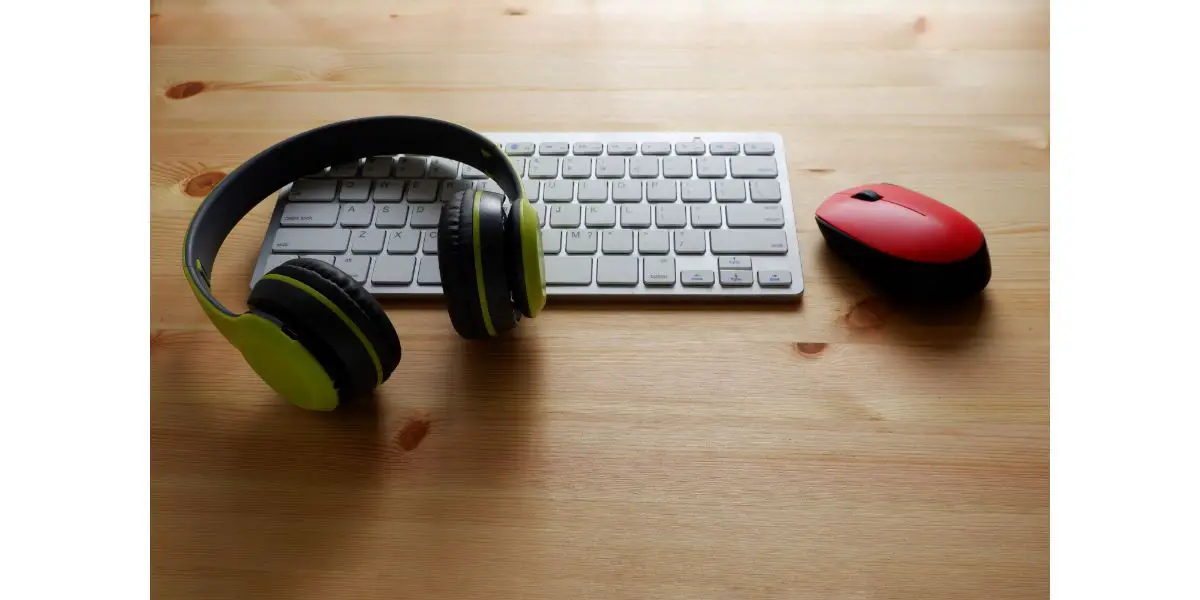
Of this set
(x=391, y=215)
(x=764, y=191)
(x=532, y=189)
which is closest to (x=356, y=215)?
(x=391, y=215)

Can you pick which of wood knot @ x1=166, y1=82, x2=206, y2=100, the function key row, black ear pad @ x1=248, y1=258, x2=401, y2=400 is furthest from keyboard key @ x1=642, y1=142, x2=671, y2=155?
wood knot @ x1=166, y1=82, x2=206, y2=100

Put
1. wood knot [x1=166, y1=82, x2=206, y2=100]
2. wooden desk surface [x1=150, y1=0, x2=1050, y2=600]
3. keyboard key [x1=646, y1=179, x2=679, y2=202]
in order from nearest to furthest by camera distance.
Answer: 1. wooden desk surface [x1=150, y1=0, x2=1050, y2=600]
2. keyboard key [x1=646, y1=179, x2=679, y2=202]
3. wood knot [x1=166, y1=82, x2=206, y2=100]

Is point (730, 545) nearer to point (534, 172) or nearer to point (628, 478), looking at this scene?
point (628, 478)

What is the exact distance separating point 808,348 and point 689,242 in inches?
5.2

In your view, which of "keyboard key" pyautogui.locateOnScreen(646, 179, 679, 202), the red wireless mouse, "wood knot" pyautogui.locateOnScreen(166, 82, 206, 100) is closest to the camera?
the red wireless mouse

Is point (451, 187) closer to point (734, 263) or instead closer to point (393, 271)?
point (393, 271)

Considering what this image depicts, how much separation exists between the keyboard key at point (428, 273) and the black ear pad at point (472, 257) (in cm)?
10

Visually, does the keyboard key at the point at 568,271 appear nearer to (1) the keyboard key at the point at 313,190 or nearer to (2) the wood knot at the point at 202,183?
(1) the keyboard key at the point at 313,190

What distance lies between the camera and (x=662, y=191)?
0.69 metres

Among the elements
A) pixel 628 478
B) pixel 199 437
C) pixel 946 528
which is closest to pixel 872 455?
pixel 946 528

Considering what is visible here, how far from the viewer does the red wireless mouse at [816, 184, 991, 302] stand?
586mm

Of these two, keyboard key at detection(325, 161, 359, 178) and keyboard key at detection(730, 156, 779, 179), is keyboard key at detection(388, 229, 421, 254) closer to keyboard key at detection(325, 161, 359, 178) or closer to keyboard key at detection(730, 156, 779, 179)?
keyboard key at detection(325, 161, 359, 178)

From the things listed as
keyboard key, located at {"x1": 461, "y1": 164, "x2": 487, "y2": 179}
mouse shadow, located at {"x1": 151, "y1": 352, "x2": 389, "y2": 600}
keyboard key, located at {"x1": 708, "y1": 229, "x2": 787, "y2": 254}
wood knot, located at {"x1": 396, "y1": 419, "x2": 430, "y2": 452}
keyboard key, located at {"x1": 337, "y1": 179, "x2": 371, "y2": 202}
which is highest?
A: keyboard key, located at {"x1": 461, "y1": 164, "x2": 487, "y2": 179}

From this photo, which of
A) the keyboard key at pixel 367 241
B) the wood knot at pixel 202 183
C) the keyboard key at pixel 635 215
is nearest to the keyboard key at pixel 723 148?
the keyboard key at pixel 635 215
